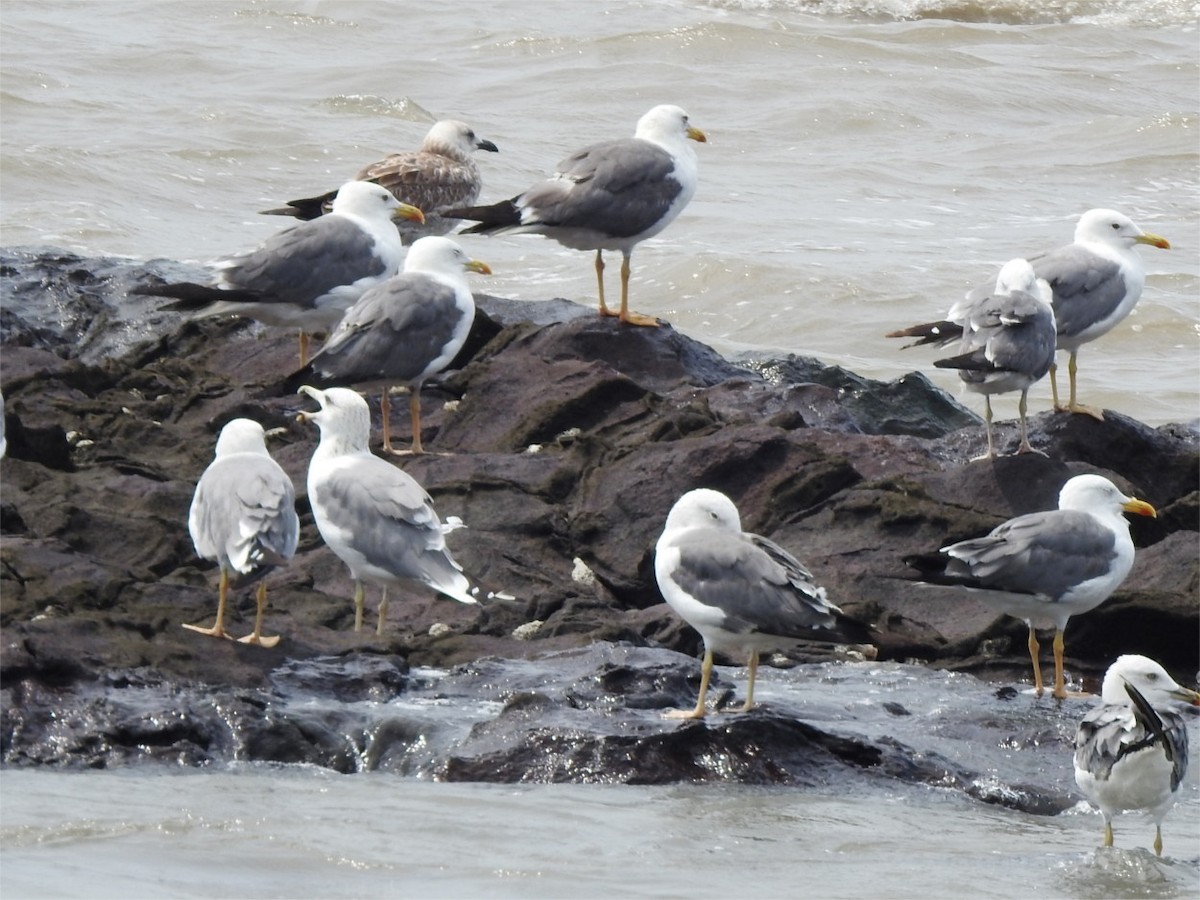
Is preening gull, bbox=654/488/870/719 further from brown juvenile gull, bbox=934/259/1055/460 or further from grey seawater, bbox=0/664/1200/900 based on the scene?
brown juvenile gull, bbox=934/259/1055/460

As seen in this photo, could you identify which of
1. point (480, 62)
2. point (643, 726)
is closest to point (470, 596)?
point (643, 726)

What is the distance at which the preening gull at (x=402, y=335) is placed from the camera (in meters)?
9.86

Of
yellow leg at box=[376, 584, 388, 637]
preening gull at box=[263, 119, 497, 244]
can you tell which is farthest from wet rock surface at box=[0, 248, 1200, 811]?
preening gull at box=[263, 119, 497, 244]

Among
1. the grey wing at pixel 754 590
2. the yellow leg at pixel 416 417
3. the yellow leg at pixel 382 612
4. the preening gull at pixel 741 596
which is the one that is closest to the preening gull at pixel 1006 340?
the yellow leg at pixel 416 417

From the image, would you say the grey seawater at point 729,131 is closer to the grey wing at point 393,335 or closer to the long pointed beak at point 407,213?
the long pointed beak at point 407,213

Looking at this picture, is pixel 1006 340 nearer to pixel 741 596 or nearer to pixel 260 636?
pixel 741 596

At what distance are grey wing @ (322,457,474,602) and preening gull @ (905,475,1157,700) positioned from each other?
180 cm

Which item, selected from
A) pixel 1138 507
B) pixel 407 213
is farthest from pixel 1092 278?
pixel 407 213

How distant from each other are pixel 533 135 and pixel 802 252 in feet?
18.0

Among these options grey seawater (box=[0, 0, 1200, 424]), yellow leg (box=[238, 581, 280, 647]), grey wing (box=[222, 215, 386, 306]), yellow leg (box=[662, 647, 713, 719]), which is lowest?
grey seawater (box=[0, 0, 1200, 424])

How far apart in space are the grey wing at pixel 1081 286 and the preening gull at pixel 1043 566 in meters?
2.70

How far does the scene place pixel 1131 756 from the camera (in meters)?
6.26

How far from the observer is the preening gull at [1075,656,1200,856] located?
627 cm

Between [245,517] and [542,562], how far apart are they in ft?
5.97
